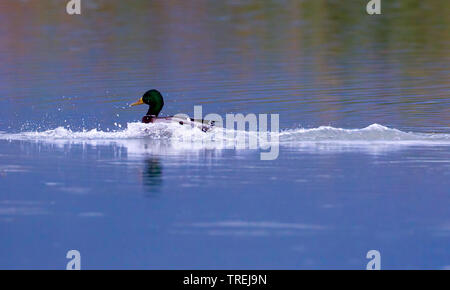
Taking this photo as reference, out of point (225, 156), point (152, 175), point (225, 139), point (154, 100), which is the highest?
point (154, 100)

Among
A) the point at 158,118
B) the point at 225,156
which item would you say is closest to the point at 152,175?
the point at 225,156

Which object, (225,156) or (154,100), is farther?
(154,100)

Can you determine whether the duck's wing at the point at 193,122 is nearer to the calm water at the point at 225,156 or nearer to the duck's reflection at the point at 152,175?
the calm water at the point at 225,156

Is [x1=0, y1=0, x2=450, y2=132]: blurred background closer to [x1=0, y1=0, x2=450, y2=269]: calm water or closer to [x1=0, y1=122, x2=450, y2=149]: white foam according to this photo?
[x1=0, y1=0, x2=450, y2=269]: calm water

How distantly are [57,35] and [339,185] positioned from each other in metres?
28.7

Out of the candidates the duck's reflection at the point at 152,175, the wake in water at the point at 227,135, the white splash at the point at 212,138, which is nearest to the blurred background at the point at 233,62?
the wake in water at the point at 227,135

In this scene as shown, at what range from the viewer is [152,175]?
14.7 metres

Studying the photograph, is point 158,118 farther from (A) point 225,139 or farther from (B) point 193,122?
(A) point 225,139

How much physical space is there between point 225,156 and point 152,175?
2116 millimetres

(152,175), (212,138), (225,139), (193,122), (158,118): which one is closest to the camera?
(152,175)

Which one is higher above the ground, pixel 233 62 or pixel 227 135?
pixel 233 62

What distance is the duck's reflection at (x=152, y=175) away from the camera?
13.8 metres
